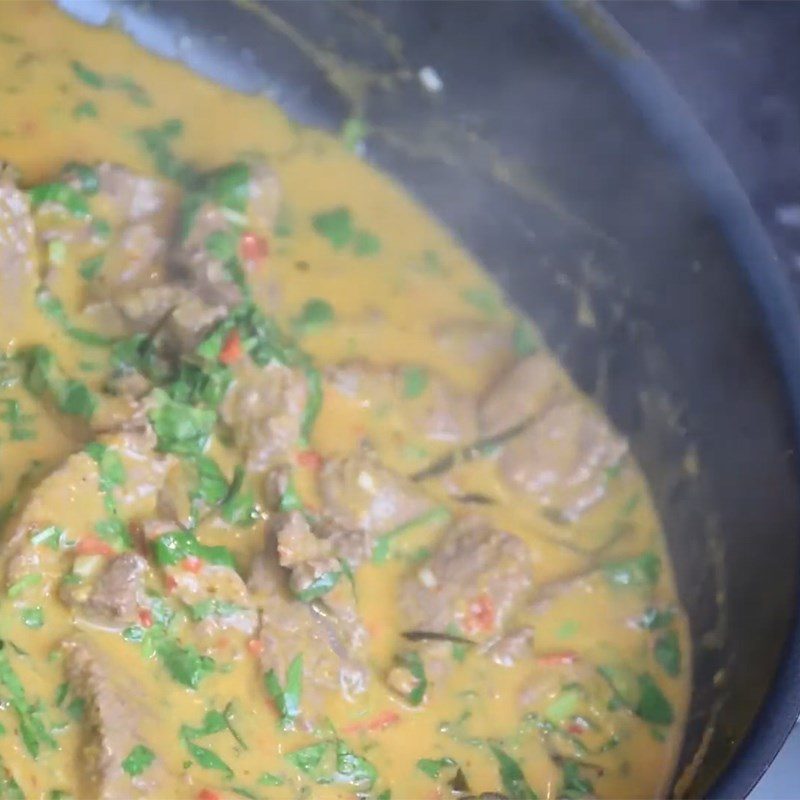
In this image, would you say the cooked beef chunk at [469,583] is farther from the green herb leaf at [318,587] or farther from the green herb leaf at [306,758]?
the green herb leaf at [306,758]

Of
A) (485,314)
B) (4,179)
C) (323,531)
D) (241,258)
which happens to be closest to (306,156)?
(241,258)

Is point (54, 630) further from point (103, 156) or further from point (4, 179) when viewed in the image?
point (103, 156)

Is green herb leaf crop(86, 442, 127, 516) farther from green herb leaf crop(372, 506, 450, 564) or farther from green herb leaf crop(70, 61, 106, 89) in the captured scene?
green herb leaf crop(70, 61, 106, 89)

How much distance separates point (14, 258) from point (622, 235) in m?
1.66

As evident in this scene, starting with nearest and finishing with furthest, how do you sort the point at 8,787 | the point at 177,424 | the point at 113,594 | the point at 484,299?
the point at 8,787 < the point at 113,594 < the point at 177,424 < the point at 484,299

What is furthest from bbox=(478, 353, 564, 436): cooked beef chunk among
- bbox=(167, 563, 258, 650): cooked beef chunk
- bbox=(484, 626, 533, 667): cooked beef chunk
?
bbox=(167, 563, 258, 650): cooked beef chunk

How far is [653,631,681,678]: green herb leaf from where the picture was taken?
119 inches

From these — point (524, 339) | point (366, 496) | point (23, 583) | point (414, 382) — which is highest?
point (524, 339)

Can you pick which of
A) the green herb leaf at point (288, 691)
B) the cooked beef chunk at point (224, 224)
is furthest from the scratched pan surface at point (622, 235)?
the green herb leaf at point (288, 691)

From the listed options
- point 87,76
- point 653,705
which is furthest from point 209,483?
point 87,76

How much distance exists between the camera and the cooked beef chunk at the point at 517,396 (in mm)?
3258

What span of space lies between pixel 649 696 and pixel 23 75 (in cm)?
258

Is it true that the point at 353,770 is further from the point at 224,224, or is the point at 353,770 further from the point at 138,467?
the point at 224,224

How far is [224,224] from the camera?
319cm
